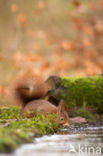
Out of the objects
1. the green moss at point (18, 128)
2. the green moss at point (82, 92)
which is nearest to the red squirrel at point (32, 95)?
the green moss at point (18, 128)

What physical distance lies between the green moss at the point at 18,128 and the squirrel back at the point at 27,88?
613 mm

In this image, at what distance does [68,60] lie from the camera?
7.43 metres


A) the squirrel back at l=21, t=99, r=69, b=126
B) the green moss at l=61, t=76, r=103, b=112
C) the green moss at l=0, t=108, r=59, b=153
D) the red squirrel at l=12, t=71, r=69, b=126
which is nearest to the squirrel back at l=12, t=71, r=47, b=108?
the red squirrel at l=12, t=71, r=69, b=126

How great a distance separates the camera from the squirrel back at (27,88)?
6.79m

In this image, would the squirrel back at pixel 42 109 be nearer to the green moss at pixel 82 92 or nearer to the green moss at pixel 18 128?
the green moss at pixel 18 128

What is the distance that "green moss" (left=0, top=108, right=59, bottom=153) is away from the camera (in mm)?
2790

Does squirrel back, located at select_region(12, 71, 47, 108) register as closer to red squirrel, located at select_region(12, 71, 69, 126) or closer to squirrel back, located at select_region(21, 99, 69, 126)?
red squirrel, located at select_region(12, 71, 69, 126)

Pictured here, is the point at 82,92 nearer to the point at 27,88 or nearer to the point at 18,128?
the point at 27,88

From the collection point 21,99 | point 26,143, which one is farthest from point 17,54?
point 26,143

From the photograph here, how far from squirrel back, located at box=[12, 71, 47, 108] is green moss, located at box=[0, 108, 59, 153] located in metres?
0.61

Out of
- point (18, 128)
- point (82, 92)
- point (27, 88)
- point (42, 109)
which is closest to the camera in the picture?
point (18, 128)

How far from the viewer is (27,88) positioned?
6.80 metres

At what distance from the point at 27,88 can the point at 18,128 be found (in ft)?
9.17

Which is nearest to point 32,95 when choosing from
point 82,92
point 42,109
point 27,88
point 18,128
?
point 27,88
